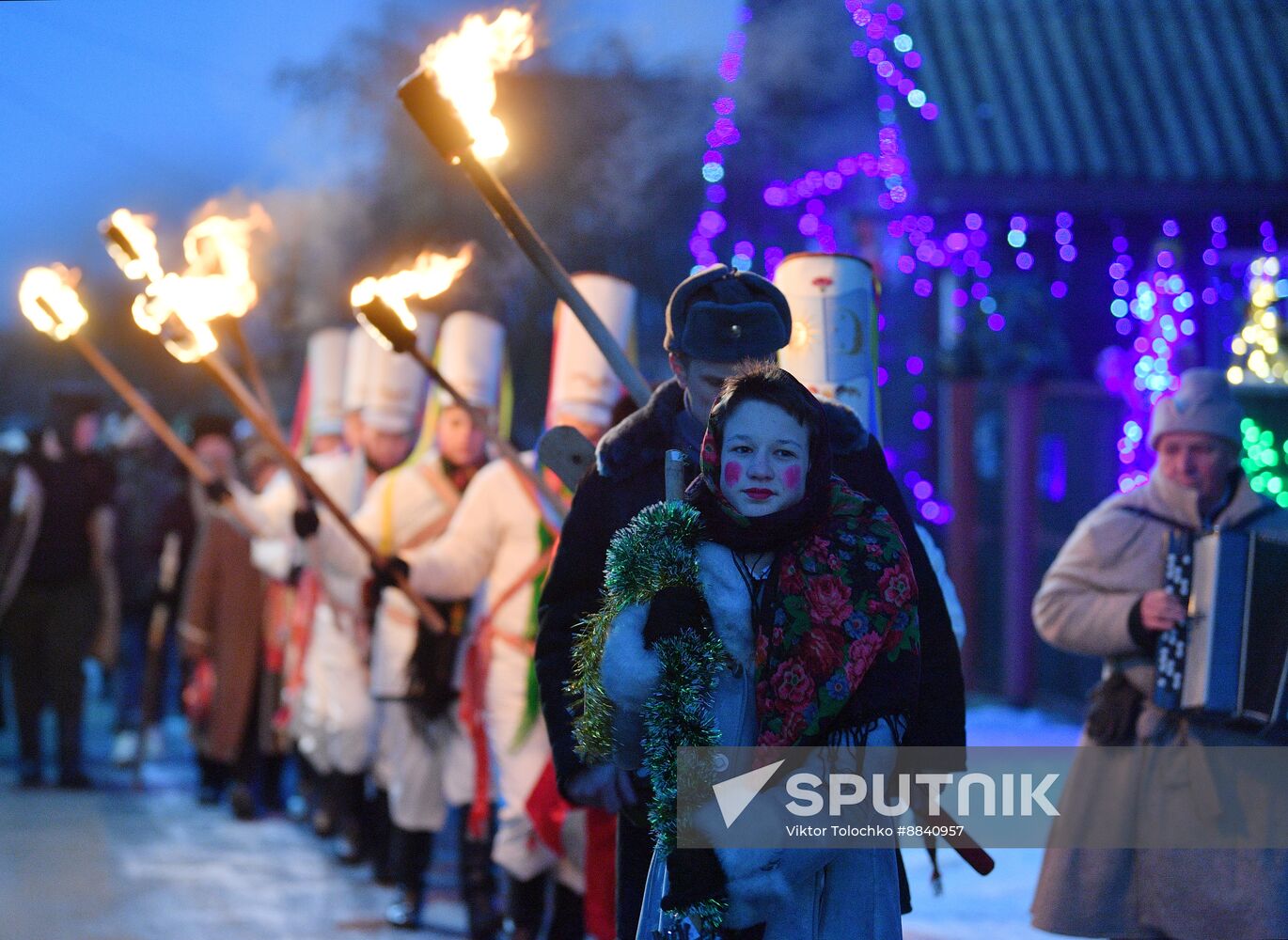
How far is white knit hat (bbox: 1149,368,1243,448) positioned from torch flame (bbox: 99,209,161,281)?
340 centimetres

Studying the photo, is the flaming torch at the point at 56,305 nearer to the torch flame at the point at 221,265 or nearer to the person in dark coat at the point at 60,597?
the torch flame at the point at 221,265

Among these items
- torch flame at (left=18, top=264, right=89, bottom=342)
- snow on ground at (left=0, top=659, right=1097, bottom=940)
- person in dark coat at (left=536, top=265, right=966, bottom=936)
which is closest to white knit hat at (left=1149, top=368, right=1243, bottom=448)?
person in dark coat at (left=536, top=265, right=966, bottom=936)

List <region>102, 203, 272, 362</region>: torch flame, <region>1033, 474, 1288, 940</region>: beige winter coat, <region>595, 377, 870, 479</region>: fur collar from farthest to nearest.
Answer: <region>102, 203, 272, 362</region>: torch flame
<region>1033, 474, 1288, 940</region>: beige winter coat
<region>595, 377, 870, 479</region>: fur collar

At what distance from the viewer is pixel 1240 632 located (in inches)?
175

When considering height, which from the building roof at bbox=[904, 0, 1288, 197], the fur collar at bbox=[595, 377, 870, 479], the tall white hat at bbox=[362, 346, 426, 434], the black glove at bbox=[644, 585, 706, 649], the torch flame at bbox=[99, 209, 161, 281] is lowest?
the black glove at bbox=[644, 585, 706, 649]

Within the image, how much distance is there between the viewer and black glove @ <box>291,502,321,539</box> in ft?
21.7

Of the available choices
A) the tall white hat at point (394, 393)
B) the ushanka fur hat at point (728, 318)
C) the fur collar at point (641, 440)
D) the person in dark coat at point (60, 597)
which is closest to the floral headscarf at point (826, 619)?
the ushanka fur hat at point (728, 318)

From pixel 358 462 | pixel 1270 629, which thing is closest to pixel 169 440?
pixel 358 462

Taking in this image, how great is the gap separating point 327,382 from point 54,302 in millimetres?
3480

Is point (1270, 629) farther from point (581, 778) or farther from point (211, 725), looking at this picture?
point (211, 725)

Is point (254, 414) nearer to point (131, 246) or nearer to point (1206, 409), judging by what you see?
point (131, 246)

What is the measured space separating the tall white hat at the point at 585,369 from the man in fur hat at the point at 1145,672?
2.04 m

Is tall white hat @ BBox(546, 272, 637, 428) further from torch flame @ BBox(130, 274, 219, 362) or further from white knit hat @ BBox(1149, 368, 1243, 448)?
white knit hat @ BBox(1149, 368, 1243, 448)

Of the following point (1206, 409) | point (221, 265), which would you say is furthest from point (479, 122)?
point (221, 265)
